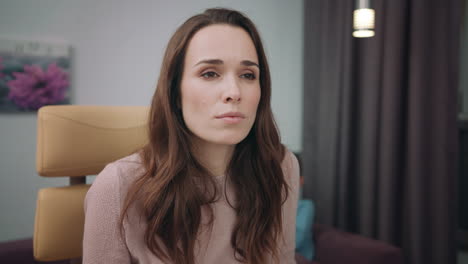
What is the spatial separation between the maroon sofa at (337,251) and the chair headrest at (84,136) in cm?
65

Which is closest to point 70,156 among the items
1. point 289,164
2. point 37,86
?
point 289,164

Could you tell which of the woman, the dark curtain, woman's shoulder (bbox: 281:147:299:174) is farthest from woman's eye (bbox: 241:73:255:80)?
the dark curtain

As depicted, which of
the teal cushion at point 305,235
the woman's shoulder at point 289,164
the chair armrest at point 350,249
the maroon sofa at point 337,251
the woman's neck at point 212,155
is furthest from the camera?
the teal cushion at point 305,235

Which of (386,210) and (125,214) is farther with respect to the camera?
(386,210)

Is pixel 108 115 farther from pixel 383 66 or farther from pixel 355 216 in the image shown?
pixel 355 216

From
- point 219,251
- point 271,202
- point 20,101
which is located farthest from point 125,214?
point 20,101

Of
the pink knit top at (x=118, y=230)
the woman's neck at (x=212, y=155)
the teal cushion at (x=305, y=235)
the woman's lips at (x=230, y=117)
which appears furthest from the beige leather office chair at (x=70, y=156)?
the teal cushion at (x=305, y=235)

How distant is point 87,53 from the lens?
195 centimetres

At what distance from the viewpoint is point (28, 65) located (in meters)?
1.78

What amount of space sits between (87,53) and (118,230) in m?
1.50

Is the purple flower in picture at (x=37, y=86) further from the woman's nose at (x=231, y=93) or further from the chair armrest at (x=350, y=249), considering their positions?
the chair armrest at (x=350, y=249)

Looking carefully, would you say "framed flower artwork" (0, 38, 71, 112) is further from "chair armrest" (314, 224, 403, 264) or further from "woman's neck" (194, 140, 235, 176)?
"chair armrest" (314, 224, 403, 264)

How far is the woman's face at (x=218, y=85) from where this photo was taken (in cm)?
76

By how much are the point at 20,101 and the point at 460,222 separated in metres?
3.37
